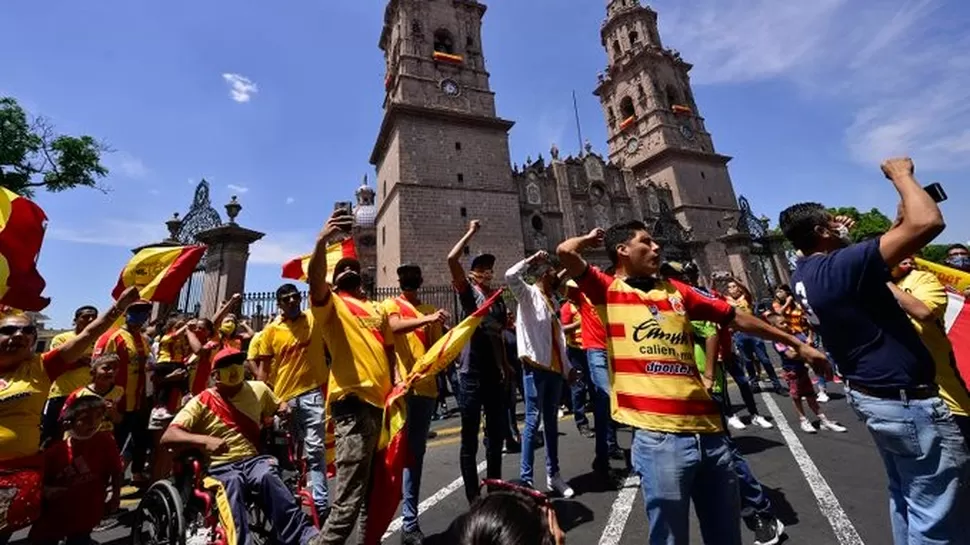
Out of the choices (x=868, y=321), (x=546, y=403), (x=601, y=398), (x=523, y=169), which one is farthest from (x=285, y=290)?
(x=523, y=169)

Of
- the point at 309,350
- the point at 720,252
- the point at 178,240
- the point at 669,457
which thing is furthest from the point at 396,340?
the point at 720,252

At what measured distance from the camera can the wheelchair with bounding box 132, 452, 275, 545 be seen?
2875mm

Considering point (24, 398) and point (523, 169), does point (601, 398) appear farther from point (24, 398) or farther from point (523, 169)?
point (523, 169)

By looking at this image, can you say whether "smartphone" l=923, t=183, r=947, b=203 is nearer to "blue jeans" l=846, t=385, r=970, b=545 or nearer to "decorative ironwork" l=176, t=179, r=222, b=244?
"blue jeans" l=846, t=385, r=970, b=545

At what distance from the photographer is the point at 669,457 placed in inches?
73.8

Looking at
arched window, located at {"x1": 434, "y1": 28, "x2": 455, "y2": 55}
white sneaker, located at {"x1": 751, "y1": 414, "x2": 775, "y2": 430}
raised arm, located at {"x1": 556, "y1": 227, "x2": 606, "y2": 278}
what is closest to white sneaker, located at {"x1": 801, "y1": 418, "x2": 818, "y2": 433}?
white sneaker, located at {"x1": 751, "y1": 414, "x2": 775, "y2": 430}

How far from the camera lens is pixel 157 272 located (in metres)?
4.15

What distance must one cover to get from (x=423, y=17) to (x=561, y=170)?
1255 cm

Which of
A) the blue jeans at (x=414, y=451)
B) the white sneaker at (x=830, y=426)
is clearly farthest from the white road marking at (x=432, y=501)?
the white sneaker at (x=830, y=426)

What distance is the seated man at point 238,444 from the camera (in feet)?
9.53

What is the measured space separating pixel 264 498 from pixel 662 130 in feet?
117

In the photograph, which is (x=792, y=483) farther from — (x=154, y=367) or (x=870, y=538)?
(x=154, y=367)

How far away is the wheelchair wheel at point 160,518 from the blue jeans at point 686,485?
2866 mm

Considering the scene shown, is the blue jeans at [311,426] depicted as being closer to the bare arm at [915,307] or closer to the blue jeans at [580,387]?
the blue jeans at [580,387]
